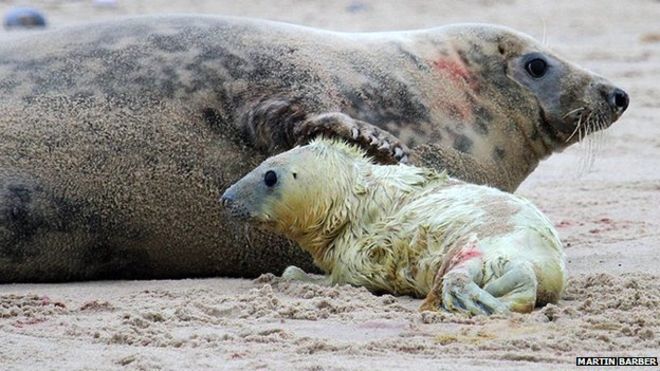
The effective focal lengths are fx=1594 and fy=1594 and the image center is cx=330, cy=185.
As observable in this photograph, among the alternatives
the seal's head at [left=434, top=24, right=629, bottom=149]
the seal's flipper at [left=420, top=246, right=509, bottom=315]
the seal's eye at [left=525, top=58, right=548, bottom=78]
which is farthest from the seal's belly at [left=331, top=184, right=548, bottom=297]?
the seal's eye at [left=525, top=58, right=548, bottom=78]

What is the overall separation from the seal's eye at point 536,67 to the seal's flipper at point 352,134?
0.84 metres

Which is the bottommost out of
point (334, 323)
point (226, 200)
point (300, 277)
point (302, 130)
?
point (300, 277)

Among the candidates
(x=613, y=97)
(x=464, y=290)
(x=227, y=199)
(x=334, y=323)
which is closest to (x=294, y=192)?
(x=227, y=199)

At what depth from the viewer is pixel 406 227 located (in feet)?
15.0

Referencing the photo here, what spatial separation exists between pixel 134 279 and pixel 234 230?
1.17 feet

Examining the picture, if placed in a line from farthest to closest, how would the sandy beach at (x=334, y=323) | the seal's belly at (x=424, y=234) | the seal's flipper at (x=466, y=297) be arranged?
the seal's belly at (x=424, y=234), the seal's flipper at (x=466, y=297), the sandy beach at (x=334, y=323)

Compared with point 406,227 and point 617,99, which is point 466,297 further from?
point 617,99

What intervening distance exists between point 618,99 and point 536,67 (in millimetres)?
314

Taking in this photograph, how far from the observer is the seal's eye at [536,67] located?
18.8 feet

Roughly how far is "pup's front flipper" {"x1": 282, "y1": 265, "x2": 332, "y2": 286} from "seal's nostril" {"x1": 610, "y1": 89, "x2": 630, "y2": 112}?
1.43 metres

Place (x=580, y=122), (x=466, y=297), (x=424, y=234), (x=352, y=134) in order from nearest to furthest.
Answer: (x=466, y=297) < (x=424, y=234) < (x=352, y=134) < (x=580, y=122)

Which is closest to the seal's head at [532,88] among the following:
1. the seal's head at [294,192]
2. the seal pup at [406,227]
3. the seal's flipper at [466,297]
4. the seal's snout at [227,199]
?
the seal pup at [406,227]

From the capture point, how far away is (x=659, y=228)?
582 cm

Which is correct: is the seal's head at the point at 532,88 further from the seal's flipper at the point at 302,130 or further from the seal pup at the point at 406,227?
the seal pup at the point at 406,227
